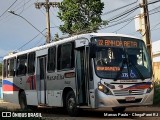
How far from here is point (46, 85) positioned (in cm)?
1961

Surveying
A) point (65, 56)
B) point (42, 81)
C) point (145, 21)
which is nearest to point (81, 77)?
point (65, 56)

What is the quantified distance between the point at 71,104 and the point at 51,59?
9.26 ft

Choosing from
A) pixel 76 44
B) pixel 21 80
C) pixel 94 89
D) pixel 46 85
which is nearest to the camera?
pixel 94 89

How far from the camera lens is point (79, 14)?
39.9 metres

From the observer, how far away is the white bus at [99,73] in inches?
608

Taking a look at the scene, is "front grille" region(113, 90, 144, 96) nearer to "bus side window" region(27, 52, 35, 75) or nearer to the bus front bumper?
the bus front bumper

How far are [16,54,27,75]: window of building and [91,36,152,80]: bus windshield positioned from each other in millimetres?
7221

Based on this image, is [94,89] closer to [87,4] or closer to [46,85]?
[46,85]

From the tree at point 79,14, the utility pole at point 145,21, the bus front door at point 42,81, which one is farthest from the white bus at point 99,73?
the tree at point 79,14

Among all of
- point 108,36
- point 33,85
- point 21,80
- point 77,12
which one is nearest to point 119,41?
point 108,36

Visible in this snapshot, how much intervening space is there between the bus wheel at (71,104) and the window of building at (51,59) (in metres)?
1.96

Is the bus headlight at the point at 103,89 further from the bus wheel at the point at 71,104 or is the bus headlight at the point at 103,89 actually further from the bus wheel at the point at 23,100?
the bus wheel at the point at 23,100

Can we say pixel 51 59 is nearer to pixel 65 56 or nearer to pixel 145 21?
pixel 65 56

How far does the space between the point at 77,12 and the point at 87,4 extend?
1.52 meters
